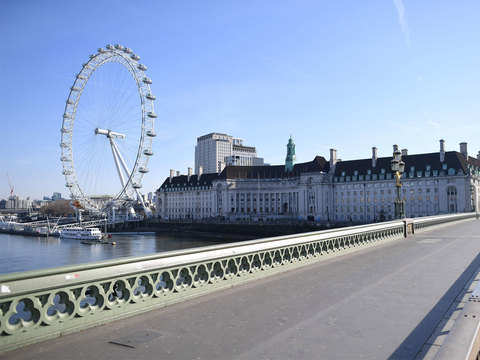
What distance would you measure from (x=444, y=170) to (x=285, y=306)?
115 metres

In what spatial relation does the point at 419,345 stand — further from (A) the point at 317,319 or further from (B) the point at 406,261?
(B) the point at 406,261

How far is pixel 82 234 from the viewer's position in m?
101

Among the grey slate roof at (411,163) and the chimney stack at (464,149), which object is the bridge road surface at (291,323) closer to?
the grey slate roof at (411,163)

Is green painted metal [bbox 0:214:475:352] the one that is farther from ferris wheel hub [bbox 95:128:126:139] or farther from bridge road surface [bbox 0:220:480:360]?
ferris wheel hub [bbox 95:128:126:139]

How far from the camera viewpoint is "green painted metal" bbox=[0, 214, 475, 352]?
657cm

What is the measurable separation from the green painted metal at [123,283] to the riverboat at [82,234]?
3494 inches

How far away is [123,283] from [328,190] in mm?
132165

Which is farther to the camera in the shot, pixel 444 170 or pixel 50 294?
pixel 444 170

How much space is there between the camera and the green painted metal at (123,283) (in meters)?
6.57

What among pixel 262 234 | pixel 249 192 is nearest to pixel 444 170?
pixel 262 234

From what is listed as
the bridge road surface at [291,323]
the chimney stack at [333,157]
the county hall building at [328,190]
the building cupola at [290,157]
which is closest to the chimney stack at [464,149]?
the county hall building at [328,190]

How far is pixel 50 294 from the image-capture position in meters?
6.92

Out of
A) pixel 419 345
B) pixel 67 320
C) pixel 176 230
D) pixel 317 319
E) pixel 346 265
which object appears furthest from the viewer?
pixel 176 230

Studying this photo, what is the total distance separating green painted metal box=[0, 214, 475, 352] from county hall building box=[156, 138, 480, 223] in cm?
9181
